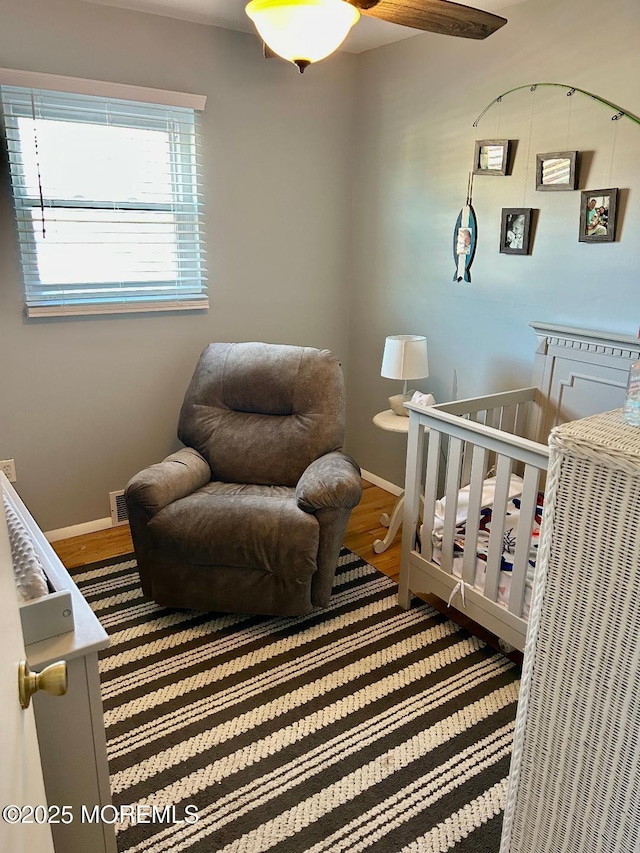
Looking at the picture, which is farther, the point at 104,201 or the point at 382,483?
the point at 382,483

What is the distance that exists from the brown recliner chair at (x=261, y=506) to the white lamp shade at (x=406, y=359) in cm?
30

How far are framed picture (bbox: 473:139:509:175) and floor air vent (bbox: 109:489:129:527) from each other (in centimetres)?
234

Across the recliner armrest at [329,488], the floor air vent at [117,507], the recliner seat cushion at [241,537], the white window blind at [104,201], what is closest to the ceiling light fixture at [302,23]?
the recliner armrest at [329,488]

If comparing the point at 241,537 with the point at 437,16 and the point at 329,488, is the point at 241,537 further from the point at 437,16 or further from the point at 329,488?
the point at 437,16

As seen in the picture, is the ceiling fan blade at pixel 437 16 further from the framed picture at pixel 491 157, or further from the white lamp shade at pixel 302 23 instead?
the framed picture at pixel 491 157

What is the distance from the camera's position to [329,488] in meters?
2.34

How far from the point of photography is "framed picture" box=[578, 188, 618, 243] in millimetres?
2350

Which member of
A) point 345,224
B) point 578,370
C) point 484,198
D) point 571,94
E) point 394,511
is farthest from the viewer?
point 345,224

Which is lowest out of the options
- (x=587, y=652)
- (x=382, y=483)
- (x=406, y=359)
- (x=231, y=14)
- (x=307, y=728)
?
(x=307, y=728)

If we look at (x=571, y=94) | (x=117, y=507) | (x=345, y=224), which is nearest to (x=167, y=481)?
(x=117, y=507)

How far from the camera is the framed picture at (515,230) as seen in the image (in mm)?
2684

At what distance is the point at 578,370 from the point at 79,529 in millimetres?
2454

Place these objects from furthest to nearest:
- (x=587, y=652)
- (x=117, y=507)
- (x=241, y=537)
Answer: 1. (x=117, y=507)
2. (x=241, y=537)
3. (x=587, y=652)

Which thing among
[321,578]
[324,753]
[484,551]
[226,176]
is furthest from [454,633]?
[226,176]
